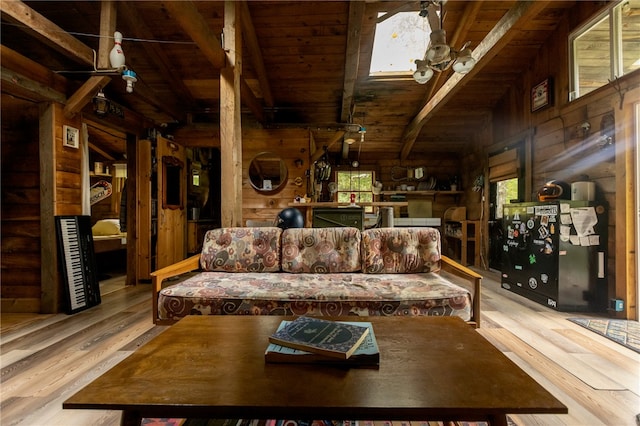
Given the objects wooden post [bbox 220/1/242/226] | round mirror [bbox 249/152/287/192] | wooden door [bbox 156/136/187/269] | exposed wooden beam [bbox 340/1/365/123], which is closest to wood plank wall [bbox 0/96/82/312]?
wooden door [bbox 156/136/187/269]

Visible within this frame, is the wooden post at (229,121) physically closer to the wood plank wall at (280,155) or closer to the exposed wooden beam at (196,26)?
the exposed wooden beam at (196,26)

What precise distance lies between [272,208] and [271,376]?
4.31m

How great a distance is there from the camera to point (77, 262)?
113 inches

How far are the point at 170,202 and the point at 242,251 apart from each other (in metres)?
2.61

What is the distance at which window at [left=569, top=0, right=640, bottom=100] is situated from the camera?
2.58 meters

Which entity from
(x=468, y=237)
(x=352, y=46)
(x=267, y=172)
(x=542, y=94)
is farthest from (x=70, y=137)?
(x=468, y=237)

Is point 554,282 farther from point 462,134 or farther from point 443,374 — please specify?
point 462,134

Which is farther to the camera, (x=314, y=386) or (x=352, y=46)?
(x=352, y=46)

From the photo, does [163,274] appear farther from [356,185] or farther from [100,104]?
[356,185]

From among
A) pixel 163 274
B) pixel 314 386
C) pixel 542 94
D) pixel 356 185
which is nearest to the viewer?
pixel 314 386

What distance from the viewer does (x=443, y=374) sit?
33.5 inches

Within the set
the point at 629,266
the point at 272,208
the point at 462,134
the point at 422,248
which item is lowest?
the point at 629,266

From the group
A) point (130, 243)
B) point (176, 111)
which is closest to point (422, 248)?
point (130, 243)

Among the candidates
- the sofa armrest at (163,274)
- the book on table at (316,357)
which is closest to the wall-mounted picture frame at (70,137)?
the sofa armrest at (163,274)
